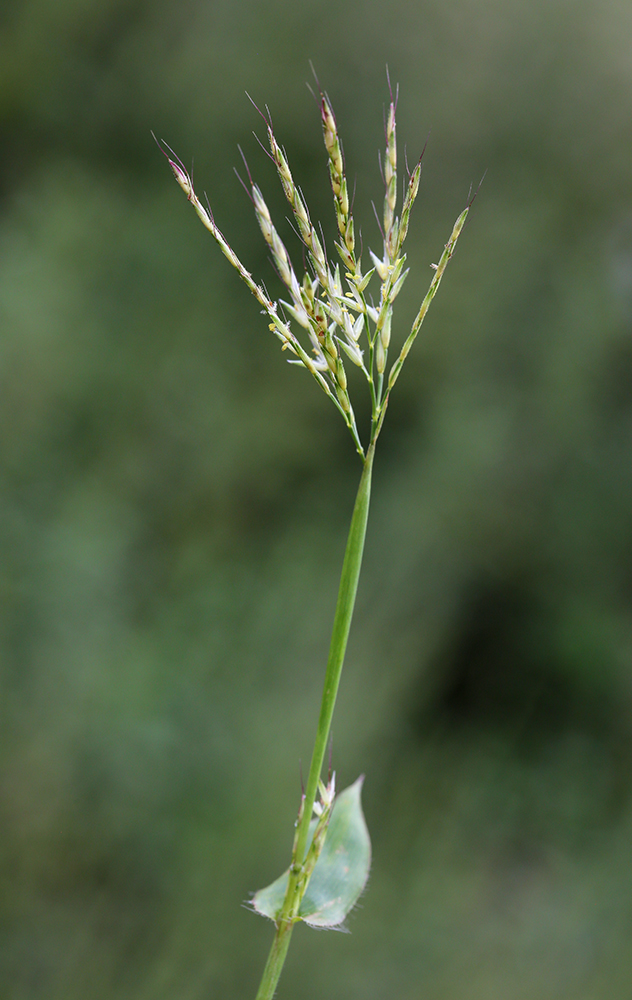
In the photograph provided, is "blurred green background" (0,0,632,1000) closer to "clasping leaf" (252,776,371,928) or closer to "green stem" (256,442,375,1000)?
"clasping leaf" (252,776,371,928)

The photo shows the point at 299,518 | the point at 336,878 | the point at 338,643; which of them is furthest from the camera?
the point at 299,518

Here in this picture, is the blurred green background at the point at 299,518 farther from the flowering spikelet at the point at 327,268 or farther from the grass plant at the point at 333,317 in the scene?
the flowering spikelet at the point at 327,268

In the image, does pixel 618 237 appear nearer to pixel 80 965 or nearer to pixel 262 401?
pixel 262 401

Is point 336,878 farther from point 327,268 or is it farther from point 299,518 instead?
point 299,518

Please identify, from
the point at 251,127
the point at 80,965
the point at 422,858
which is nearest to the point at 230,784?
the point at 80,965

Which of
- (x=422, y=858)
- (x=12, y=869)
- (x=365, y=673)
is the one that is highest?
(x=365, y=673)

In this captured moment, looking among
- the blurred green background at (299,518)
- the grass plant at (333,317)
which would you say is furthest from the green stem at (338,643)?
the blurred green background at (299,518)

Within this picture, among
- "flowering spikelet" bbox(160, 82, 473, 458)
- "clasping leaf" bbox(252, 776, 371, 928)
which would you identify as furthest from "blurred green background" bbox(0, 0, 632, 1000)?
"flowering spikelet" bbox(160, 82, 473, 458)

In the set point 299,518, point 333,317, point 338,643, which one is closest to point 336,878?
point 338,643
